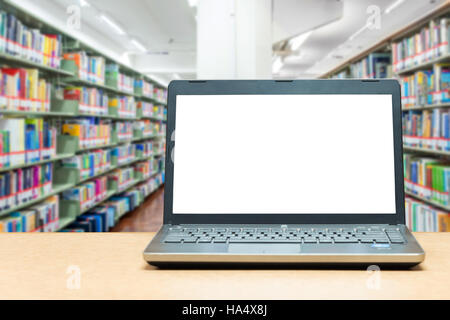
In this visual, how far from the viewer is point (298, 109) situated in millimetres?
742

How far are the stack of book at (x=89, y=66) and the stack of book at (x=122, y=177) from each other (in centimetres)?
129

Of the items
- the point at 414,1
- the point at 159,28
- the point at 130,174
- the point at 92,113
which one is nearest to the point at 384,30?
the point at 414,1

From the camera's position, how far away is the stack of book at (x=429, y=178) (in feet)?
9.21

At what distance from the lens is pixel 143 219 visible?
5555 mm

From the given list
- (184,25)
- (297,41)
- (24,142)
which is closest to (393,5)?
(297,41)

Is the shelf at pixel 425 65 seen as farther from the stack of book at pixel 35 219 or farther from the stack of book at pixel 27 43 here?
the stack of book at pixel 35 219

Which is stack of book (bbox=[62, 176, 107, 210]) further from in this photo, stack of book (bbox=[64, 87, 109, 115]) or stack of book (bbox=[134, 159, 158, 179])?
stack of book (bbox=[134, 159, 158, 179])

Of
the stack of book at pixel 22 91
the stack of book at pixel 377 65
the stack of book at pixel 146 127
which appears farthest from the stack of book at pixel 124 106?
the stack of book at pixel 377 65

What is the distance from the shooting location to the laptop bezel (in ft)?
2.28

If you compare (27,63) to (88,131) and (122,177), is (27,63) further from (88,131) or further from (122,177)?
(122,177)

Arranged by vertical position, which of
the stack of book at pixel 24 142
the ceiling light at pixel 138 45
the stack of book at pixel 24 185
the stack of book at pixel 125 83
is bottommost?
the stack of book at pixel 24 185

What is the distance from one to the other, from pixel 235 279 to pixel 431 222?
2971 mm

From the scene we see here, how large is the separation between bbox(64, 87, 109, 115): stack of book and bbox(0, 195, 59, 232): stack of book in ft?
3.49

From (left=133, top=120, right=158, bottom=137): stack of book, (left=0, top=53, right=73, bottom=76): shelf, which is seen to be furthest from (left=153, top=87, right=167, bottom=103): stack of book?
(left=0, top=53, right=73, bottom=76): shelf
